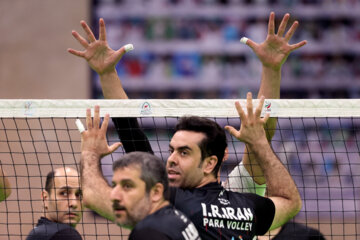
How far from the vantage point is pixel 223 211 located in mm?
5180

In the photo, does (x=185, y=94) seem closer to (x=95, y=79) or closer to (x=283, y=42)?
(x=95, y=79)

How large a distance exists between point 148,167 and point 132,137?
1624 millimetres

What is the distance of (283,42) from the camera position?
244 inches

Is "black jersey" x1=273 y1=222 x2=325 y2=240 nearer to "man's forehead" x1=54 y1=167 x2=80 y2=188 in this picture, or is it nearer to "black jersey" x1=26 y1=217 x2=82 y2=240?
"man's forehead" x1=54 y1=167 x2=80 y2=188

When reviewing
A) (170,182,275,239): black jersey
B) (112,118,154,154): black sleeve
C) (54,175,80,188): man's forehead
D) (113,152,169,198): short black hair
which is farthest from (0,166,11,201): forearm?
(113,152,169,198): short black hair

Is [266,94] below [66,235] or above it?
above

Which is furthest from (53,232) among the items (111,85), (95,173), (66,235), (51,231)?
(111,85)

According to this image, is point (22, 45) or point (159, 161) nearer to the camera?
point (159, 161)

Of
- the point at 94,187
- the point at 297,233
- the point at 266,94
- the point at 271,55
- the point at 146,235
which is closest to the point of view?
the point at 146,235

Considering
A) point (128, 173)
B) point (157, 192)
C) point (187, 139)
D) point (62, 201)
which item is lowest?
point (62, 201)

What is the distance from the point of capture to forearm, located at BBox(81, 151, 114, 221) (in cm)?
502

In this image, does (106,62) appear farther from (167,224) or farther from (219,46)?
(219,46)

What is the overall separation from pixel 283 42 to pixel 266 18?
9.84 metres

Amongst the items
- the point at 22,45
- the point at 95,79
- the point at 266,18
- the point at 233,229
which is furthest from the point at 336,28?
the point at 233,229
